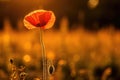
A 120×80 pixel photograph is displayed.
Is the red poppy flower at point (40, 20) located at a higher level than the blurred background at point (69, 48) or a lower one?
higher

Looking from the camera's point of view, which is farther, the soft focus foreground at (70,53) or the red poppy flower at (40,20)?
the soft focus foreground at (70,53)

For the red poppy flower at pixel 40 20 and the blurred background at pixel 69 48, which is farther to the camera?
the blurred background at pixel 69 48

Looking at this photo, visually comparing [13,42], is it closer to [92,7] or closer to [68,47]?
[68,47]

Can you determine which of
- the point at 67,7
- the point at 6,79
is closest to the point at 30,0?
the point at 67,7

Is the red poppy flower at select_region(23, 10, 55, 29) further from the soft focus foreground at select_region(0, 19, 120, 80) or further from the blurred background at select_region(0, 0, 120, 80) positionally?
the soft focus foreground at select_region(0, 19, 120, 80)

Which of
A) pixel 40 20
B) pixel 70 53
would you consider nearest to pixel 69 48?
pixel 70 53

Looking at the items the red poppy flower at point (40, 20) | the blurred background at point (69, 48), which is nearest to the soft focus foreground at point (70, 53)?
the blurred background at point (69, 48)

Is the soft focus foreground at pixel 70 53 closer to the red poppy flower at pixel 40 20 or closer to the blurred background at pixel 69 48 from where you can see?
the blurred background at pixel 69 48

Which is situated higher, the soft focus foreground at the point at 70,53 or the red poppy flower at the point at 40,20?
the red poppy flower at the point at 40,20
